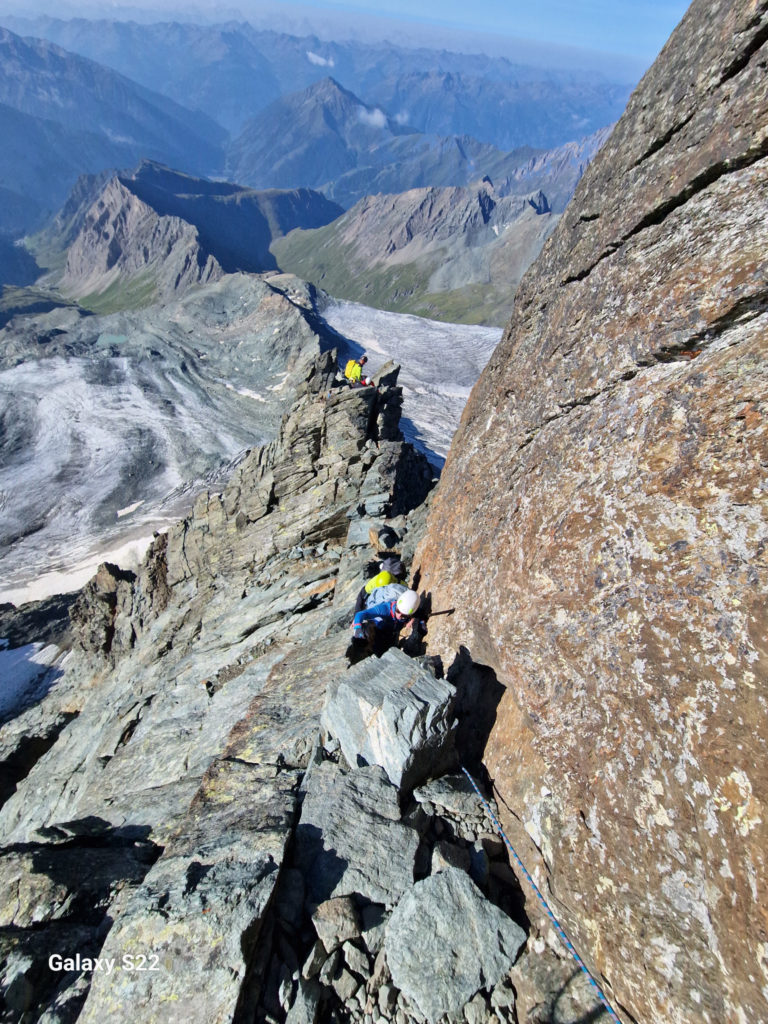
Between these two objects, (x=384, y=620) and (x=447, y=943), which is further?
(x=384, y=620)

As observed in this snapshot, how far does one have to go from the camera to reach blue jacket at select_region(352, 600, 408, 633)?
13677 mm

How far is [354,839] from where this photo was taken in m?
8.25

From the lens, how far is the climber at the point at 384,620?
1316 cm

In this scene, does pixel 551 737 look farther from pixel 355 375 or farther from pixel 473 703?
pixel 355 375

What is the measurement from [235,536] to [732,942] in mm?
31008

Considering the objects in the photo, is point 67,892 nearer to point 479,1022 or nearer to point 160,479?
point 479,1022

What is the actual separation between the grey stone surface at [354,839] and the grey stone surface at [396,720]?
40 cm

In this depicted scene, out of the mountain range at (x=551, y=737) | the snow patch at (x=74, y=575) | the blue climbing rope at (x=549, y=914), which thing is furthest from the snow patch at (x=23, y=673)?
the blue climbing rope at (x=549, y=914)

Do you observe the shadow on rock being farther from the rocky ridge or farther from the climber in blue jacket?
the climber in blue jacket

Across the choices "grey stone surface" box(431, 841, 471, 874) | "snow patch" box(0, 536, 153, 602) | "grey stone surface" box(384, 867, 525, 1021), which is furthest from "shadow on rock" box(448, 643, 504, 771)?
"snow patch" box(0, 536, 153, 602)

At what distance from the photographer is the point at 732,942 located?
5812 millimetres

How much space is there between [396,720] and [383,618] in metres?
4.95

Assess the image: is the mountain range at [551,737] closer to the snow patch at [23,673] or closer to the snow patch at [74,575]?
the snow patch at [23,673]

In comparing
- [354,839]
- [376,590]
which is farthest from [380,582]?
[354,839]
